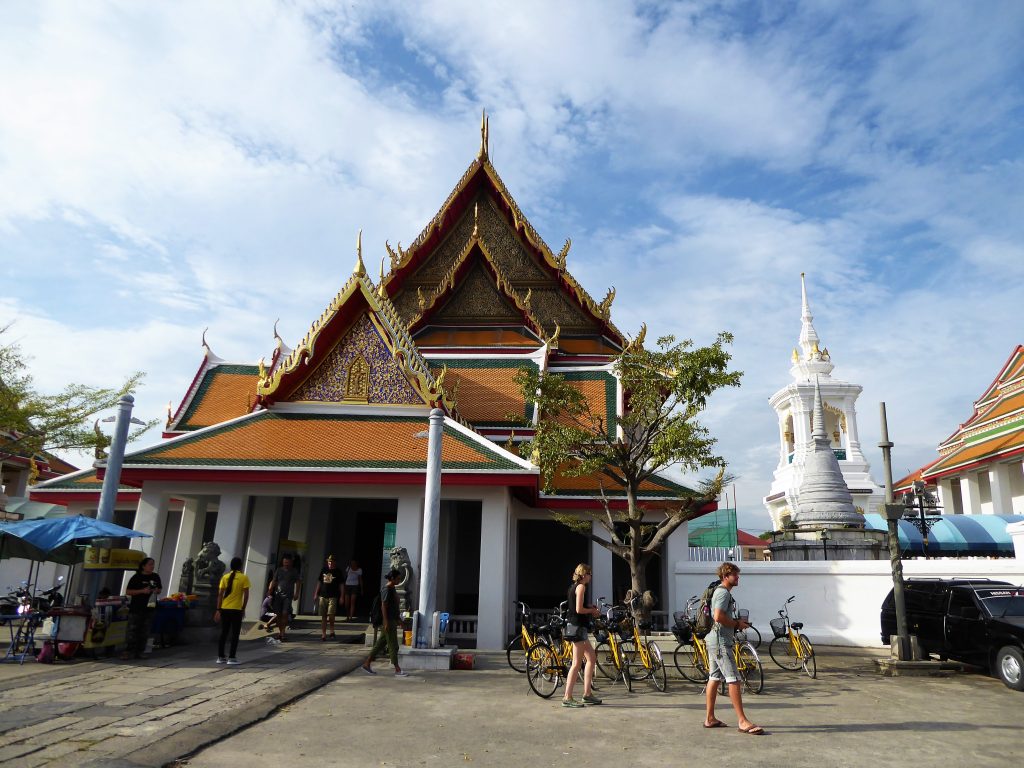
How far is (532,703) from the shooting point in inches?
265

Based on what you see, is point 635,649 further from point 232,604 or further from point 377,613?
point 232,604

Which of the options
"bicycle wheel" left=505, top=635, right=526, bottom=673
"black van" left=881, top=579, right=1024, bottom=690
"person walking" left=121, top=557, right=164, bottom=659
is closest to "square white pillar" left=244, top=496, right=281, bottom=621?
"person walking" left=121, top=557, right=164, bottom=659

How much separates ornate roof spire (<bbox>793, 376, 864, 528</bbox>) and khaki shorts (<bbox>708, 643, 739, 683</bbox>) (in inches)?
480

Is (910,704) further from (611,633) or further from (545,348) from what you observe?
(545,348)

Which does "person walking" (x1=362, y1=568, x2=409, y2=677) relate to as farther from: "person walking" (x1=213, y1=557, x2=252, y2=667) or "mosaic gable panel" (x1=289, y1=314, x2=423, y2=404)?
"mosaic gable panel" (x1=289, y1=314, x2=423, y2=404)

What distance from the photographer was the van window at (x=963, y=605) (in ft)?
30.2

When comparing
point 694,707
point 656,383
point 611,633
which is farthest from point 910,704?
point 656,383

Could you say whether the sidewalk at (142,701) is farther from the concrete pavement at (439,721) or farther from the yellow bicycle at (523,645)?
the yellow bicycle at (523,645)

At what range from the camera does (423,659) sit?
28.5 feet

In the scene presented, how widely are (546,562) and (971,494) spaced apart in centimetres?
2259

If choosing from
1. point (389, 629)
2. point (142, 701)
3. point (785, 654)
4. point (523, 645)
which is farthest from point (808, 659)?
point (142, 701)

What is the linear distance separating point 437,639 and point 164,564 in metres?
10.9

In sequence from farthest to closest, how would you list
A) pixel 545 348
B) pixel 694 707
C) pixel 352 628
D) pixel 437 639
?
pixel 545 348, pixel 352 628, pixel 437 639, pixel 694 707

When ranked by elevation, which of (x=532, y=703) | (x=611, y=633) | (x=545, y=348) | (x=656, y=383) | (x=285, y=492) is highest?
(x=545, y=348)
